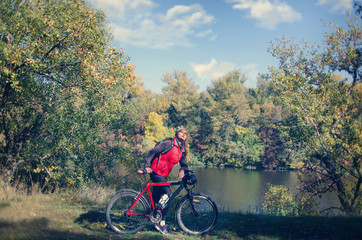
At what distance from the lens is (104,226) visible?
5.11 meters

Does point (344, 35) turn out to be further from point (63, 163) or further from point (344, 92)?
point (63, 163)

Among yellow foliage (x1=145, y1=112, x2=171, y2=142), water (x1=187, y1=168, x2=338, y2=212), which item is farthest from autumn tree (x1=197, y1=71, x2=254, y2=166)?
water (x1=187, y1=168, x2=338, y2=212)

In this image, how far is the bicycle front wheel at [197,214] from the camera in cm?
507

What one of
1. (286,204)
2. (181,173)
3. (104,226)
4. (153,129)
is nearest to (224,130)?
(153,129)

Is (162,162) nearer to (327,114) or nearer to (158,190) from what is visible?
(158,190)

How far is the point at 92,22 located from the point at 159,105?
5005 centimetres

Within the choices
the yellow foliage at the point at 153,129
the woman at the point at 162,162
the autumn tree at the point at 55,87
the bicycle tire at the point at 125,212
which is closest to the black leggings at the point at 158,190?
the woman at the point at 162,162

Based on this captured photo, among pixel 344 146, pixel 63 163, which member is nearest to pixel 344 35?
pixel 344 146

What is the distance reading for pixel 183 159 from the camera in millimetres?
5418

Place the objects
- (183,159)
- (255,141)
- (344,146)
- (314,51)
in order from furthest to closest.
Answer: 1. (255,141)
2. (314,51)
3. (344,146)
4. (183,159)

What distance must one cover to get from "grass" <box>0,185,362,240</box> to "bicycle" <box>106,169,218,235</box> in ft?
0.62

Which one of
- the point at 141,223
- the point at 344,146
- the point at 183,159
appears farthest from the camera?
the point at 344,146

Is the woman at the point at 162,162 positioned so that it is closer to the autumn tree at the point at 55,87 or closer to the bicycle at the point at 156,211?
the bicycle at the point at 156,211

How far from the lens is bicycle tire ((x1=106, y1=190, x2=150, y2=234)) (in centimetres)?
505
